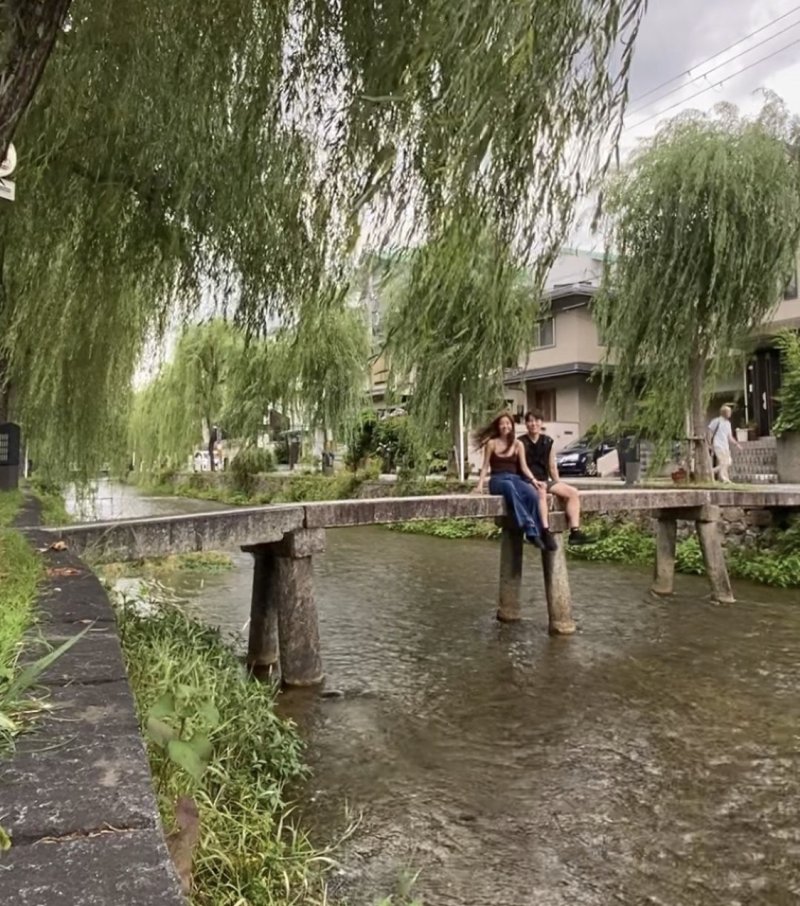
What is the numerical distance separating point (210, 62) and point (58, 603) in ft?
9.51

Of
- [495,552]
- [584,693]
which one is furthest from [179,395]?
[584,693]

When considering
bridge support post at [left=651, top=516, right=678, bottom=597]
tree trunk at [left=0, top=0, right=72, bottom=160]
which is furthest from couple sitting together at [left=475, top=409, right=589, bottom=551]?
tree trunk at [left=0, top=0, right=72, bottom=160]

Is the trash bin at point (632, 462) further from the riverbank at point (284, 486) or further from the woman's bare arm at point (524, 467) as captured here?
the woman's bare arm at point (524, 467)

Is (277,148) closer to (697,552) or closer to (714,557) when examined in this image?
(714,557)

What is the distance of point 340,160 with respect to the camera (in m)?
4.22

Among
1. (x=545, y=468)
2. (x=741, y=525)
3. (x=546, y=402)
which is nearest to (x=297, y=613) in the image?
(x=545, y=468)

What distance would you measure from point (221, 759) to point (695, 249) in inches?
420

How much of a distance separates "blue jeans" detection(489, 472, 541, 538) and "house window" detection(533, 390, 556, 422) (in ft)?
58.9

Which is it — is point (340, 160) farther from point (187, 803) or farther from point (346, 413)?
point (346, 413)

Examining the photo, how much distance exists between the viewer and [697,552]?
41.3ft

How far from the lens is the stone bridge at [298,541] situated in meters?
6.03

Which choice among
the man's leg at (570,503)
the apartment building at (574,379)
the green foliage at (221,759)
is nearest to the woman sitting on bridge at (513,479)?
the man's leg at (570,503)

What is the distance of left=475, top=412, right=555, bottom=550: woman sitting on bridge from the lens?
8344 mm

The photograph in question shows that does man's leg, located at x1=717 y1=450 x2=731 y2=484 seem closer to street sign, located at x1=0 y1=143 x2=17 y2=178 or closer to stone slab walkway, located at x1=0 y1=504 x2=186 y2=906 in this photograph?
street sign, located at x1=0 y1=143 x2=17 y2=178
